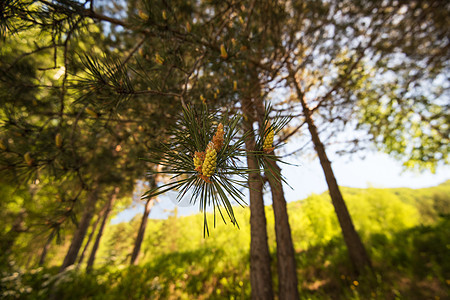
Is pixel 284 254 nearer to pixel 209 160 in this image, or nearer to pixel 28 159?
pixel 209 160

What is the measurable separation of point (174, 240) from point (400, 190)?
49128 mm

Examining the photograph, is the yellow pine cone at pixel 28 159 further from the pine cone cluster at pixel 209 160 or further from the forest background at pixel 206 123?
the pine cone cluster at pixel 209 160

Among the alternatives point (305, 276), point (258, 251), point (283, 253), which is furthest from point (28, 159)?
point (305, 276)

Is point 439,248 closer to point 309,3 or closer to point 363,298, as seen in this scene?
point 363,298

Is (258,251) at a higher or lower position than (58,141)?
lower

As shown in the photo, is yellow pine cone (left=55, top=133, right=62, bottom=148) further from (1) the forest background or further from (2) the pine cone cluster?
(2) the pine cone cluster

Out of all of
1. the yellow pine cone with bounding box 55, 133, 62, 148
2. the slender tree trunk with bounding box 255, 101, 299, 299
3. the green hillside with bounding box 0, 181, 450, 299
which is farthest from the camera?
the green hillside with bounding box 0, 181, 450, 299

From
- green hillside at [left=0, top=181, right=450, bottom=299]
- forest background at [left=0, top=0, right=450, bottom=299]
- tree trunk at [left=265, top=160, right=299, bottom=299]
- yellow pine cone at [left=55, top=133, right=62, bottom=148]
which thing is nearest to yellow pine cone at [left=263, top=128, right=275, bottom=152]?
forest background at [left=0, top=0, right=450, bottom=299]

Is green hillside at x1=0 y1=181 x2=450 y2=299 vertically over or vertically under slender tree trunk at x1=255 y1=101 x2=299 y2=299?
under

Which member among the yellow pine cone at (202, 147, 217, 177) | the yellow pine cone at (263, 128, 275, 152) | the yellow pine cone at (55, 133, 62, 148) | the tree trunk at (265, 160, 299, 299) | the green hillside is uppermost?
the yellow pine cone at (55, 133, 62, 148)

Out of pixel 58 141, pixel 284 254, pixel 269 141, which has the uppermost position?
pixel 58 141

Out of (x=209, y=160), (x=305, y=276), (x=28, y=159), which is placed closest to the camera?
(x=209, y=160)

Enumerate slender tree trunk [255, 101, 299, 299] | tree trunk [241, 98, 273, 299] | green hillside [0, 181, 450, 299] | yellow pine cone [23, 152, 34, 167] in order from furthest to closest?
green hillside [0, 181, 450, 299] < slender tree trunk [255, 101, 299, 299] < tree trunk [241, 98, 273, 299] < yellow pine cone [23, 152, 34, 167]

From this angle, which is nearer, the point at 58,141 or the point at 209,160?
the point at 209,160
